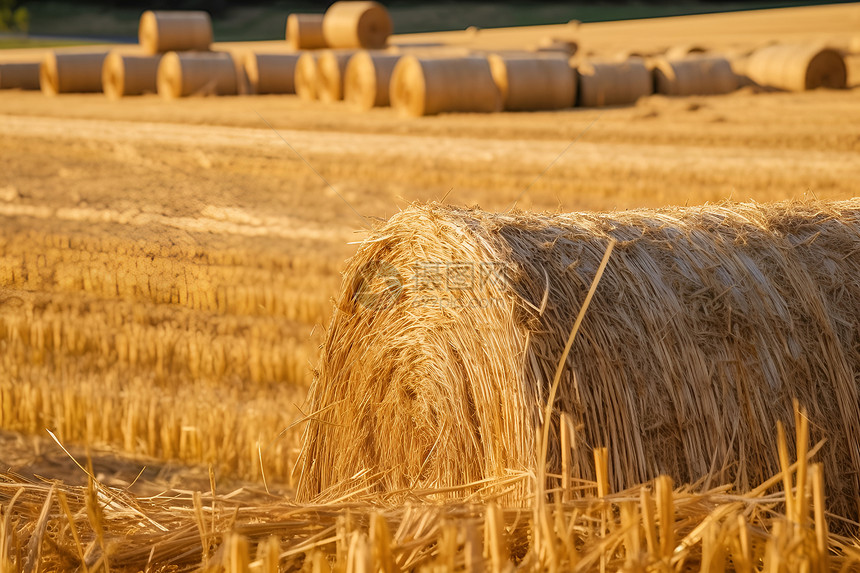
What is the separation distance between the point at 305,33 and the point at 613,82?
39.5 feet

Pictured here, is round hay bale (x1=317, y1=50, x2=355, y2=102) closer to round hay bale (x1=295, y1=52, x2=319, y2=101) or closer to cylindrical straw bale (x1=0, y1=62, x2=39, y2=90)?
round hay bale (x1=295, y1=52, x2=319, y2=101)

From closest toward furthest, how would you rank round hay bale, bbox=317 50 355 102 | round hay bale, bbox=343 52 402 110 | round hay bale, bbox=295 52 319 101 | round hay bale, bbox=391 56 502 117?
round hay bale, bbox=391 56 502 117 → round hay bale, bbox=343 52 402 110 → round hay bale, bbox=317 50 355 102 → round hay bale, bbox=295 52 319 101

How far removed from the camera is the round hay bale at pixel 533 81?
1655 cm

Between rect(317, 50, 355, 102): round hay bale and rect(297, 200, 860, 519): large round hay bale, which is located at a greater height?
rect(317, 50, 355, 102): round hay bale

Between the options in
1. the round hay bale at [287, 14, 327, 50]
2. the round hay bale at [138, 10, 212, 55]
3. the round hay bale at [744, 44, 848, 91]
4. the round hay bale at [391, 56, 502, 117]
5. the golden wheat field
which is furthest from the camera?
the round hay bale at [287, 14, 327, 50]

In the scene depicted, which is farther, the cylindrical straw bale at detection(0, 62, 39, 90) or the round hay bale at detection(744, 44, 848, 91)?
the cylindrical straw bale at detection(0, 62, 39, 90)

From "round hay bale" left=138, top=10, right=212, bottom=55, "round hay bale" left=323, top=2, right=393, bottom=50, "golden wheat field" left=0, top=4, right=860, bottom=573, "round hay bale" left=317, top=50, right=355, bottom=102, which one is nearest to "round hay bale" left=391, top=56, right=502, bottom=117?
"round hay bale" left=317, top=50, right=355, bottom=102

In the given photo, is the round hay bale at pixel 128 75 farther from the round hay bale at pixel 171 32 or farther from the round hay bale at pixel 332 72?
the round hay bale at pixel 332 72

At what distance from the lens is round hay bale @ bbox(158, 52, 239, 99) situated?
19.9 meters

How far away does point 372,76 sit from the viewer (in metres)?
17.1

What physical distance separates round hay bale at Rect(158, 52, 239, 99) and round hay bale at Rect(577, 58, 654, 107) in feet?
26.9

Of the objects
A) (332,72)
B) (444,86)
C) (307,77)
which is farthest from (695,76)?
(307,77)

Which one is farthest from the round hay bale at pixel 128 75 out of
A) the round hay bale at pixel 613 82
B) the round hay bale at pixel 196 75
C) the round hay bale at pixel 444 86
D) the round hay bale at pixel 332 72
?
the round hay bale at pixel 613 82

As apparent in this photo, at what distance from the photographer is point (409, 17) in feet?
160
